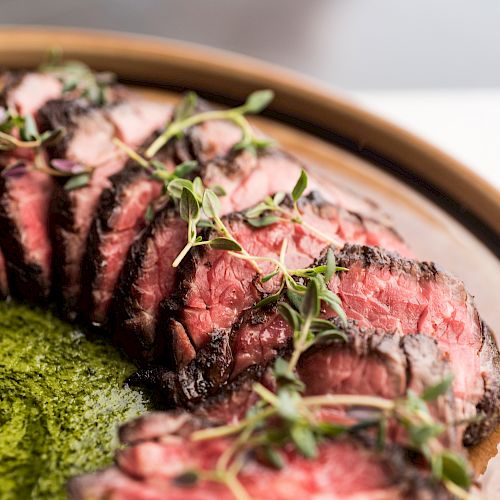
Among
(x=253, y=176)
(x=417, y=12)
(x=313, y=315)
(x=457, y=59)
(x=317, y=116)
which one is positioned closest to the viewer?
(x=313, y=315)

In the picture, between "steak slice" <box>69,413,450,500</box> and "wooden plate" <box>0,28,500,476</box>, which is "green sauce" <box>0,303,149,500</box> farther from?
"wooden plate" <box>0,28,500,476</box>

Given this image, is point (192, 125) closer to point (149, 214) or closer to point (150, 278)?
point (149, 214)

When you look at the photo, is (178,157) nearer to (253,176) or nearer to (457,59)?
(253,176)

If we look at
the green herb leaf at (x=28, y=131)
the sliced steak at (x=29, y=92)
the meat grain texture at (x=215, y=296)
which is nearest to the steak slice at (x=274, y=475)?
the meat grain texture at (x=215, y=296)

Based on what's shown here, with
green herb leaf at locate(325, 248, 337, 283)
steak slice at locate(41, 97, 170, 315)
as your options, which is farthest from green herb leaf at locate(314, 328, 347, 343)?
steak slice at locate(41, 97, 170, 315)

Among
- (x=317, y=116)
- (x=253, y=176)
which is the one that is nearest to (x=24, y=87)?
(x=253, y=176)
